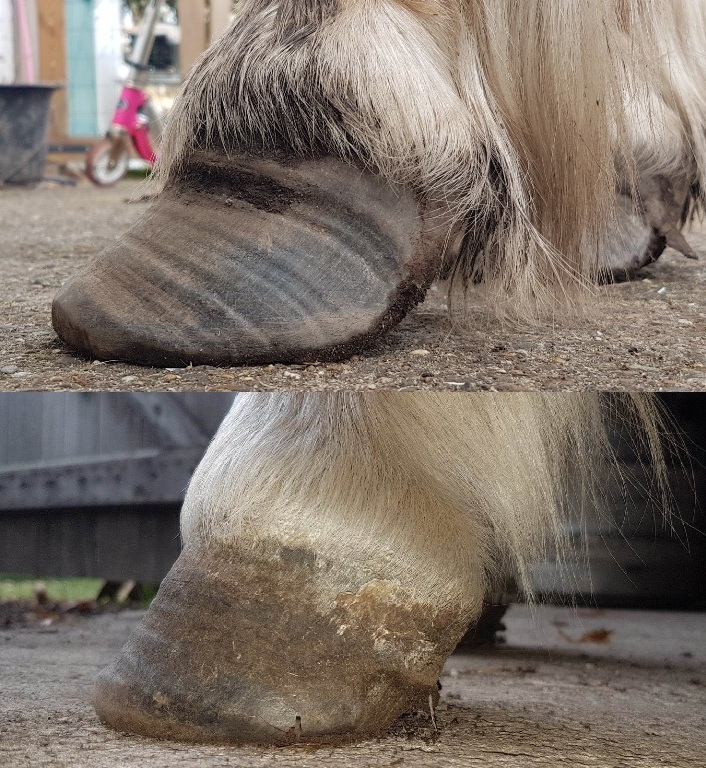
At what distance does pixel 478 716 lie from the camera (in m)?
0.83

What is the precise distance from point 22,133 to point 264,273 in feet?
11.5

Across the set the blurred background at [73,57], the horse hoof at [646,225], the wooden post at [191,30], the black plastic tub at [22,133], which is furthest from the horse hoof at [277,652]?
the blurred background at [73,57]

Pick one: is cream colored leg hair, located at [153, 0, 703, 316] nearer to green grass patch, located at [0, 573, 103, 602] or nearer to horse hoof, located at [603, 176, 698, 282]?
horse hoof, located at [603, 176, 698, 282]

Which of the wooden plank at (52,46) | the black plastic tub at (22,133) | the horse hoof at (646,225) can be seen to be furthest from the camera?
the wooden plank at (52,46)

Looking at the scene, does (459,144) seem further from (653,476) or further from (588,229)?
(653,476)

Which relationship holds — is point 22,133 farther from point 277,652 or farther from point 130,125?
point 277,652

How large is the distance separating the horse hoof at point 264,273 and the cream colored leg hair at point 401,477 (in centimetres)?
5

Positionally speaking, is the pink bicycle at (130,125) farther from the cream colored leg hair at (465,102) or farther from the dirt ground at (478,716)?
the cream colored leg hair at (465,102)

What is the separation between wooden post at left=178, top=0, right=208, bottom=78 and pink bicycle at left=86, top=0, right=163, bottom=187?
0.75m

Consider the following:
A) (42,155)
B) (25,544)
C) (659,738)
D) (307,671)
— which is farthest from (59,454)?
(42,155)

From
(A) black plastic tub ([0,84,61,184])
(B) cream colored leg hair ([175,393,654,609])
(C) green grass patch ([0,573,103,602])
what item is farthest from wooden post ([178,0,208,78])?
(B) cream colored leg hair ([175,393,654,609])

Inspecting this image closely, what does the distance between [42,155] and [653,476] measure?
3.58 meters

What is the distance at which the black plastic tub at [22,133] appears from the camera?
12.7 ft

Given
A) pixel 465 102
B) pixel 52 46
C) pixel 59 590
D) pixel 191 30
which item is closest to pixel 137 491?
pixel 59 590
